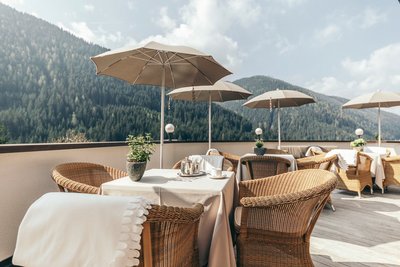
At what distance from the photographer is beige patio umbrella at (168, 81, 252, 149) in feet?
14.8

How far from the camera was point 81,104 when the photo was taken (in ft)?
78.7

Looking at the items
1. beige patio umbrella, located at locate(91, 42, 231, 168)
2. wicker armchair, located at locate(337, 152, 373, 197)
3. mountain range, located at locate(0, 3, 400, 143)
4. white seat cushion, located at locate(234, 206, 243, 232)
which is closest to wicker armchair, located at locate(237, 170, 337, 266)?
white seat cushion, located at locate(234, 206, 243, 232)

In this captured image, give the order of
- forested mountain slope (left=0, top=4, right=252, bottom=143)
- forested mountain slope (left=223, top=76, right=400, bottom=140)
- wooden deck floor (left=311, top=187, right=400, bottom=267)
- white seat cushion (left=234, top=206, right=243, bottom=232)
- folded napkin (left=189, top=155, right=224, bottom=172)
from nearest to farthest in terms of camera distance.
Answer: white seat cushion (left=234, top=206, right=243, bottom=232), wooden deck floor (left=311, top=187, right=400, bottom=267), folded napkin (left=189, top=155, right=224, bottom=172), forested mountain slope (left=0, top=4, right=252, bottom=143), forested mountain slope (left=223, top=76, right=400, bottom=140)

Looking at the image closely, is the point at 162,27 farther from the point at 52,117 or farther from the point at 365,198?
the point at 365,198

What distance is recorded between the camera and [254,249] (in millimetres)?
1624

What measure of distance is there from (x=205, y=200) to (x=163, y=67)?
192 cm

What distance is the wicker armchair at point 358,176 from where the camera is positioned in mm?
4523

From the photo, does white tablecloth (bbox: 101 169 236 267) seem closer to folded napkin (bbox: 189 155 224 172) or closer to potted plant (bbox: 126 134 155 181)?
potted plant (bbox: 126 134 155 181)

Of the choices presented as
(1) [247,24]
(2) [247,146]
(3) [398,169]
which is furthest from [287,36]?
(3) [398,169]

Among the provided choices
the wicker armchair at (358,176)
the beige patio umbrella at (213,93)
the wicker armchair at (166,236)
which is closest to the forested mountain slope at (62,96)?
the beige patio umbrella at (213,93)

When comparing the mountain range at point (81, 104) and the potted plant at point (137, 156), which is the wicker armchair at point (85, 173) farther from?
the mountain range at point (81, 104)

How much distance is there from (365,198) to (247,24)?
551 inches

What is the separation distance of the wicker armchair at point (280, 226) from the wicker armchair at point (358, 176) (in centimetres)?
347

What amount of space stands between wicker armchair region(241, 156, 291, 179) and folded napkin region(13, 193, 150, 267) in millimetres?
2506
